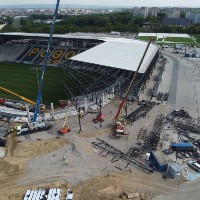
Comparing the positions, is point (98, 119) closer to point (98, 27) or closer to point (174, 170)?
point (174, 170)

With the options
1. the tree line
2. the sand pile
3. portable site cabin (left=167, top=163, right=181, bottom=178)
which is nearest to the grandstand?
the sand pile

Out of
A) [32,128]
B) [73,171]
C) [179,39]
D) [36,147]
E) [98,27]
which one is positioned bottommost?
[73,171]

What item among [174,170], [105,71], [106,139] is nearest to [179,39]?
[105,71]

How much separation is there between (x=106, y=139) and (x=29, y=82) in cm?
3236

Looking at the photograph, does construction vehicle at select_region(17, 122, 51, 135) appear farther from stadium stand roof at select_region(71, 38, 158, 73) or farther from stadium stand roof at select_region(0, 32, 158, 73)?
stadium stand roof at select_region(71, 38, 158, 73)

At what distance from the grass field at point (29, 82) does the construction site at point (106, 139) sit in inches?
75.1

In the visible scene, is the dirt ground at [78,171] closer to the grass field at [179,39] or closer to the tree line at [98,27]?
the grass field at [179,39]

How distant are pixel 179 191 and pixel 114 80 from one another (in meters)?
30.7

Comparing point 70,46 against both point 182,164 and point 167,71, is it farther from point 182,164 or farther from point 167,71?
point 182,164

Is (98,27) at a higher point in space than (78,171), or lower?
higher

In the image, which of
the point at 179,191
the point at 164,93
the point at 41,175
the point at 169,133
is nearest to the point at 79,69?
the point at 164,93

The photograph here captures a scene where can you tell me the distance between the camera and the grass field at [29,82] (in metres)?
55.0

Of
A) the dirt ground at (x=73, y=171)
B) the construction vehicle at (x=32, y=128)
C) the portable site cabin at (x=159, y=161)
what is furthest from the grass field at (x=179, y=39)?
the portable site cabin at (x=159, y=161)

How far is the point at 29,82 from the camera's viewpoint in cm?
6438
